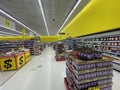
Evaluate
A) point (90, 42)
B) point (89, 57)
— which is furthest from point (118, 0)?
point (90, 42)

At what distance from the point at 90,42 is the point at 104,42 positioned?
1357 mm

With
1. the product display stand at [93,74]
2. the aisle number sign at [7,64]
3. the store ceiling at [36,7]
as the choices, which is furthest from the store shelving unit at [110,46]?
the aisle number sign at [7,64]

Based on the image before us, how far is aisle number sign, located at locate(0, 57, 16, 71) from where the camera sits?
648 cm

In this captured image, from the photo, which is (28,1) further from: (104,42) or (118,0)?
(104,42)

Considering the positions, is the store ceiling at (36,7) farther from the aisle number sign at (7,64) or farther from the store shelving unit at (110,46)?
the aisle number sign at (7,64)

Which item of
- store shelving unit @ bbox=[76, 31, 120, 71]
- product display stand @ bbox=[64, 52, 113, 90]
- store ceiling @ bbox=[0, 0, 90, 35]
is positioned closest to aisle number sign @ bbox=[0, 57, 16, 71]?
store ceiling @ bbox=[0, 0, 90, 35]

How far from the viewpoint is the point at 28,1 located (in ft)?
19.7

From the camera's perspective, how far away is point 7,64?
6523 millimetres

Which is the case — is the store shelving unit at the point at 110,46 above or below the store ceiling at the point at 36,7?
below

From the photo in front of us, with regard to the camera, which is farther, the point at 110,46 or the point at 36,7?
the point at 36,7

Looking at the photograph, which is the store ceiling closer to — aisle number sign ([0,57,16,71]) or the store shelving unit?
the store shelving unit

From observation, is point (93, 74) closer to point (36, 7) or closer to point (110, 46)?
point (110, 46)

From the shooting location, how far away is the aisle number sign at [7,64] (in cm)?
648

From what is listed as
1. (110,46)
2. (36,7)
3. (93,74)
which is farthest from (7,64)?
(110,46)
